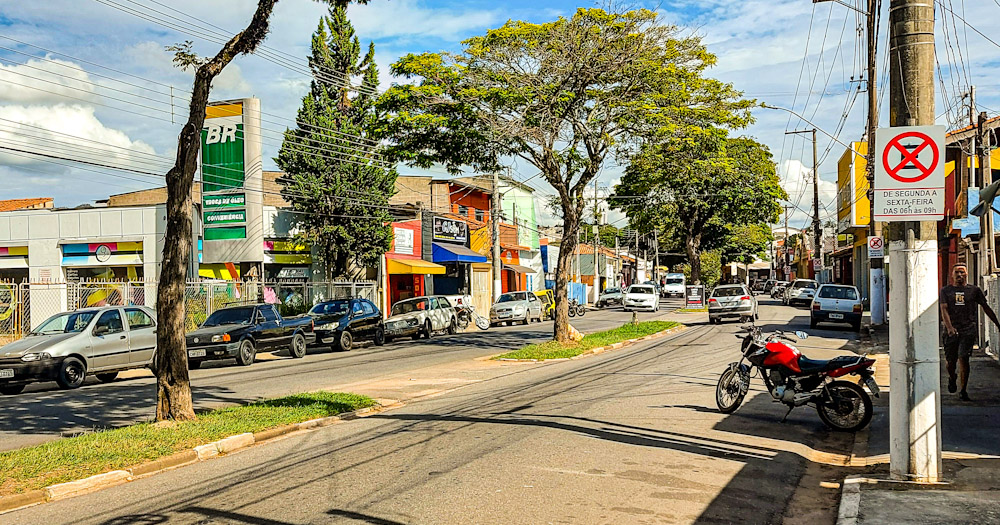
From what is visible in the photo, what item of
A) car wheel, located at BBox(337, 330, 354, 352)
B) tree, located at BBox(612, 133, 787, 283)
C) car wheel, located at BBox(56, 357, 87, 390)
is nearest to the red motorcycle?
car wheel, located at BBox(56, 357, 87, 390)

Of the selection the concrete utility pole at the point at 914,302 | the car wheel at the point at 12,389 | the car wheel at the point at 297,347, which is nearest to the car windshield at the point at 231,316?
the car wheel at the point at 297,347

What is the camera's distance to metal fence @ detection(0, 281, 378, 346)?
26.6 m

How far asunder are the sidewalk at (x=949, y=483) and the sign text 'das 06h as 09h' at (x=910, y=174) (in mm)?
2227

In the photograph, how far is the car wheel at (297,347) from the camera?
962 inches

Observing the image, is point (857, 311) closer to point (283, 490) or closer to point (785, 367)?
point (785, 367)

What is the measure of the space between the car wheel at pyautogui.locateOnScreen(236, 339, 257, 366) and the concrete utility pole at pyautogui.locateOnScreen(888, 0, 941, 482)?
17.6 meters

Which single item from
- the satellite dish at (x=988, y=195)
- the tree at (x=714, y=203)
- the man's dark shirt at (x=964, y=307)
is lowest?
the man's dark shirt at (x=964, y=307)

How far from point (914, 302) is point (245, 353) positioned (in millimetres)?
18097

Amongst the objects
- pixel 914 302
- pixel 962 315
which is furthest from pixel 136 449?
pixel 962 315

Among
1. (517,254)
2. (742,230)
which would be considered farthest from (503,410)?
(742,230)

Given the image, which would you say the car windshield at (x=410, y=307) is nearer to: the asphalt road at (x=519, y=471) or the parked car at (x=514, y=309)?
the parked car at (x=514, y=309)

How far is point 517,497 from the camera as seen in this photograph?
7.09 meters

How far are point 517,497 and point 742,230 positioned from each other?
6341 cm

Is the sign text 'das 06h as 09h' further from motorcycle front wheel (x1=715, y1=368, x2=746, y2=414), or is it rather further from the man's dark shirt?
the man's dark shirt
